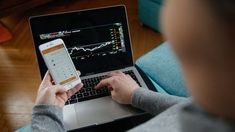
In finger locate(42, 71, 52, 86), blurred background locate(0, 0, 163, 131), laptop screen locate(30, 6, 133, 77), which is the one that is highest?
laptop screen locate(30, 6, 133, 77)

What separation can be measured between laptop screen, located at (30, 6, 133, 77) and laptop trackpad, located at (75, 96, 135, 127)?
14 centimetres

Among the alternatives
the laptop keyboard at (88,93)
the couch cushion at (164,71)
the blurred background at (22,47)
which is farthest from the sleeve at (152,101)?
the blurred background at (22,47)

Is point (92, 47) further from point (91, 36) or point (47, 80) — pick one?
point (47, 80)

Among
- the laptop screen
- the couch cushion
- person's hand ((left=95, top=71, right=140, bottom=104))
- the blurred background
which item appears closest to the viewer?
person's hand ((left=95, top=71, right=140, bottom=104))

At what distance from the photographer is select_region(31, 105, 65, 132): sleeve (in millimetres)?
726

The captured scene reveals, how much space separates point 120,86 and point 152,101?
115 mm

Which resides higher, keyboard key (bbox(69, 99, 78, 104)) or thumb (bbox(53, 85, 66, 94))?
thumb (bbox(53, 85, 66, 94))

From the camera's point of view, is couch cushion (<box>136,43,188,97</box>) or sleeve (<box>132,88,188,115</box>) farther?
couch cushion (<box>136,43,188,97</box>)

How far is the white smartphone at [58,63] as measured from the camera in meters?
0.90

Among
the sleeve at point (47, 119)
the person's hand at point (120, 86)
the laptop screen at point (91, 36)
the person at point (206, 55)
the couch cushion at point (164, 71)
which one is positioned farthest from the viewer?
the couch cushion at point (164, 71)

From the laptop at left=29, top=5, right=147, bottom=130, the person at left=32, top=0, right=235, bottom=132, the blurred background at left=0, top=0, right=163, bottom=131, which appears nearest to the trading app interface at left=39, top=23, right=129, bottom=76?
the laptop at left=29, top=5, right=147, bottom=130

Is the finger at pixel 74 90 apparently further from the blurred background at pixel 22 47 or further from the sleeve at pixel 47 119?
the blurred background at pixel 22 47

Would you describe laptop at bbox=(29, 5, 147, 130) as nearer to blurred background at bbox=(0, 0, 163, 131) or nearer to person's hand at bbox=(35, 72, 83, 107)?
person's hand at bbox=(35, 72, 83, 107)

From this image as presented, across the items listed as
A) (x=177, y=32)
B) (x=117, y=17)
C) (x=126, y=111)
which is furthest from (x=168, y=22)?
(x=117, y=17)
